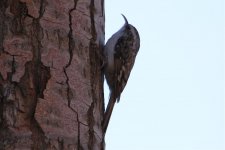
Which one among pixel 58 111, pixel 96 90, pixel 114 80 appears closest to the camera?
pixel 58 111

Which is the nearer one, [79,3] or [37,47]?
[37,47]

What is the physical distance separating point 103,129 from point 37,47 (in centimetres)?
44

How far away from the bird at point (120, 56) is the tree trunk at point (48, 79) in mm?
919

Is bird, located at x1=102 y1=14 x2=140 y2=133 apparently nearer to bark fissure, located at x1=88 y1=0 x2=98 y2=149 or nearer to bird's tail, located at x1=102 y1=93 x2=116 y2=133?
bird's tail, located at x1=102 y1=93 x2=116 y2=133

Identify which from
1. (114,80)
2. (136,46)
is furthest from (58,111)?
(136,46)

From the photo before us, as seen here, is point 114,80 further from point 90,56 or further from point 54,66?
point 54,66

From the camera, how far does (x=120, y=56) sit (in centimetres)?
367

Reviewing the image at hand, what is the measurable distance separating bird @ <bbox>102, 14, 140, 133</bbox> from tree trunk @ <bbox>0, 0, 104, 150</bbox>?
92 cm

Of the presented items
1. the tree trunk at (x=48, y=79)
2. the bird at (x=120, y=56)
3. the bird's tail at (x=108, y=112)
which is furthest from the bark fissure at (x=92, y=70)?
the bird at (x=120, y=56)

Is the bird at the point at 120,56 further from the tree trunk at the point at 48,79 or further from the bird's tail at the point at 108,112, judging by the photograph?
the tree trunk at the point at 48,79

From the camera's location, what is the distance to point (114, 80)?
3416 mm

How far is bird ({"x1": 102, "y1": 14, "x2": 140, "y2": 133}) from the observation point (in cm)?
329

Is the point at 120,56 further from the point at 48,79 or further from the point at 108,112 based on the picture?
the point at 48,79

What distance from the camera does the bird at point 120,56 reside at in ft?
10.8
